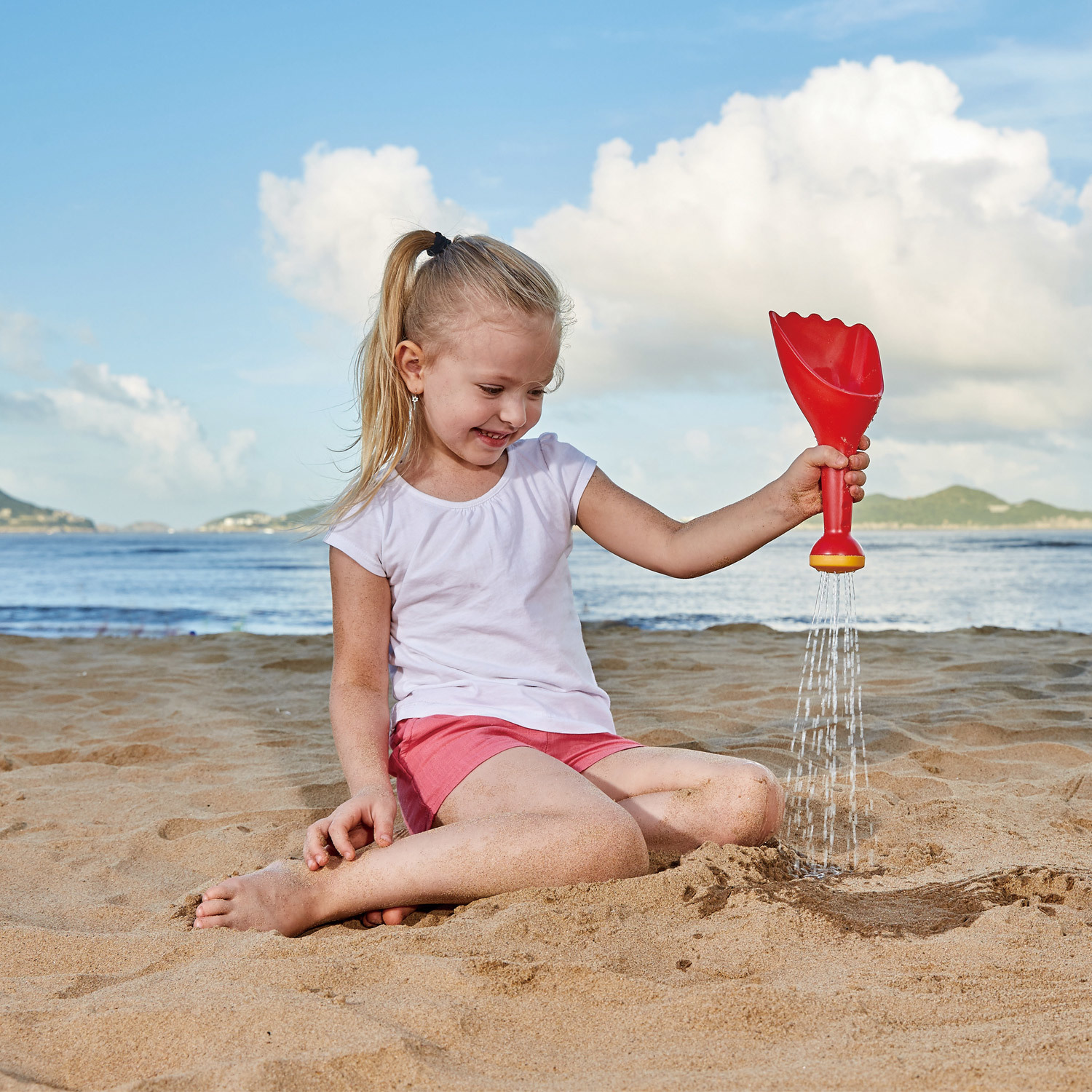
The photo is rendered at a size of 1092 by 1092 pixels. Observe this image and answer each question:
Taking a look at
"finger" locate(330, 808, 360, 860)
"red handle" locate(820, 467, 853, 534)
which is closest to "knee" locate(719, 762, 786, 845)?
"red handle" locate(820, 467, 853, 534)

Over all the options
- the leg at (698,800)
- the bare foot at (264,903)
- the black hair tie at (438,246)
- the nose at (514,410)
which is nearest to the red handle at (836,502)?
the leg at (698,800)

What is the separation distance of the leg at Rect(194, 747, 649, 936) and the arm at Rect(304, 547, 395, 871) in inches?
2.4

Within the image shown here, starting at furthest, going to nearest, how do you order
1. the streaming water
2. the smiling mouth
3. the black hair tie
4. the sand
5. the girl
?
the black hair tie
the smiling mouth
the streaming water
the girl
the sand

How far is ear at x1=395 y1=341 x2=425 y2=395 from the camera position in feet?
7.61

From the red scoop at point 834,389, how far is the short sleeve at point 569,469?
26.2 inches

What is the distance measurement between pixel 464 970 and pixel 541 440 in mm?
1440

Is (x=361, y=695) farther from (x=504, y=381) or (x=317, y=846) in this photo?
(x=504, y=381)

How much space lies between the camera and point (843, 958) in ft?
5.07

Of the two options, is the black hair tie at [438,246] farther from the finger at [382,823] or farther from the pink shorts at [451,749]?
the finger at [382,823]

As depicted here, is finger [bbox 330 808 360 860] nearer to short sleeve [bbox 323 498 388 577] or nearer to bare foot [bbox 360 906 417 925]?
bare foot [bbox 360 906 417 925]

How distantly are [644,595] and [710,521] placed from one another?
39.0 ft

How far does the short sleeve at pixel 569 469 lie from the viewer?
248cm

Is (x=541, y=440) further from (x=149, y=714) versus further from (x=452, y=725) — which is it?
(x=149, y=714)

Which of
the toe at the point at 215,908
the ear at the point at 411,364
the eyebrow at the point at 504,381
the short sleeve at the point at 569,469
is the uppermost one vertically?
the ear at the point at 411,364
